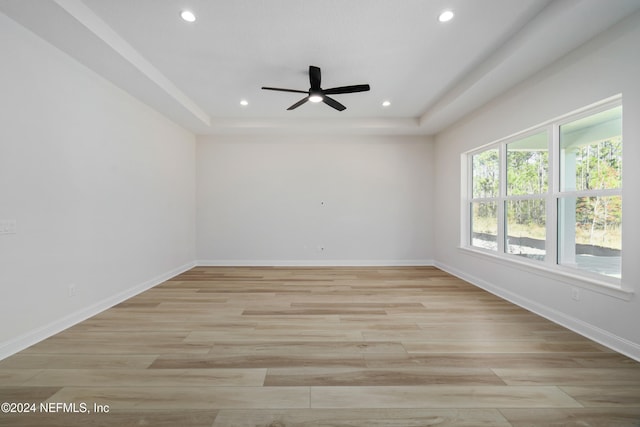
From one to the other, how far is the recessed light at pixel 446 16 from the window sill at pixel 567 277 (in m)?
2.65

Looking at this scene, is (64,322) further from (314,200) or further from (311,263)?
(314,200)

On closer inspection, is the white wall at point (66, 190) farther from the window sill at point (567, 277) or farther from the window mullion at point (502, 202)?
the window mullion at point (502, 202)

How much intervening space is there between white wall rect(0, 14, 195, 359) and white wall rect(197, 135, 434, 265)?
4.63 feet

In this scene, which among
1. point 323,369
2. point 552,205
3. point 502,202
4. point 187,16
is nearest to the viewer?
point 323,369

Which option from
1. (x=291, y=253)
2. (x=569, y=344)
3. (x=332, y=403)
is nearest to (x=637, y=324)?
(x=569, y=344)

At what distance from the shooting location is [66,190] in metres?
2.68

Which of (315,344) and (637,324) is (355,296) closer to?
(315,344)

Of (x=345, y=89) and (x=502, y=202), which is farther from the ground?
(x=345, y=89)

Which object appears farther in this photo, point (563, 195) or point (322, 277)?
point (322, 277)

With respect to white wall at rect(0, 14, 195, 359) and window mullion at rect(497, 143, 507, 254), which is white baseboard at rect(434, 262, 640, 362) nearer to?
window mullion at rect(497, 143, 507, 254)

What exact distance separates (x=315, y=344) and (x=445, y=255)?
3743 millimetres

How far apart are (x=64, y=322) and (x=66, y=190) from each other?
1267 millimetres

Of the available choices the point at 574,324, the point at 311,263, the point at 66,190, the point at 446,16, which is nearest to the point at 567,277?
the point at 574,324

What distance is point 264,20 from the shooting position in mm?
2447
